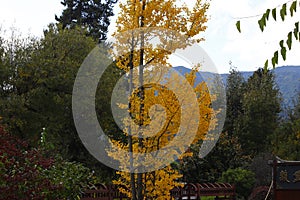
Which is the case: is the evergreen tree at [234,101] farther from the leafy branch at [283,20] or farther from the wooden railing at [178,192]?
the leafy branch at [283,20]

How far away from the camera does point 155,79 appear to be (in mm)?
7633

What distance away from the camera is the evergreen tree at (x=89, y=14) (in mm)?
27266

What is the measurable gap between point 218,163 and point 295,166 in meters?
10.5

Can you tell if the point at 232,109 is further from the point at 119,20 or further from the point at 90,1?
the point at 119,20

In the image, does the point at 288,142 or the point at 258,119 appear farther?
the point at 258,119

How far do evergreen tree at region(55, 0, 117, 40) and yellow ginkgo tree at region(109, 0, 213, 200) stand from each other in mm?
19514

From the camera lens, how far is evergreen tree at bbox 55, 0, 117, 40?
27.3 m

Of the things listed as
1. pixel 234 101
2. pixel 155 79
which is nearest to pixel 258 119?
pixel 234 101

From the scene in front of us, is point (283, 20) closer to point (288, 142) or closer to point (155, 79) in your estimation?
point (155, 79)

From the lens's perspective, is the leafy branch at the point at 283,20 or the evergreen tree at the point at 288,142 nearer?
the leafy branch at the point at 283,20

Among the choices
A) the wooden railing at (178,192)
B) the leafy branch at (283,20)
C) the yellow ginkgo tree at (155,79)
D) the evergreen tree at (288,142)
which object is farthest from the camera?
the evergreen tree at (288,142)

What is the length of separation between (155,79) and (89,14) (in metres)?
21.0

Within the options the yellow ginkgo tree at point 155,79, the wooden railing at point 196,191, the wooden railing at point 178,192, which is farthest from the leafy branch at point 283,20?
the wooden railing at point 196,191

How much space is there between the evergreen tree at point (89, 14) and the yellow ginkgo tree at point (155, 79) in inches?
768
